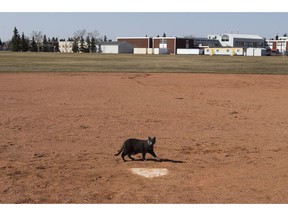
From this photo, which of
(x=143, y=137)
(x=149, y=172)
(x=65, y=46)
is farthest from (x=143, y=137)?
(x=65, y=46)

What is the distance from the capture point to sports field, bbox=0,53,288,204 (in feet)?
19.9

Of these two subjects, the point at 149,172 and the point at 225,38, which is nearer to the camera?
the point at 149,172

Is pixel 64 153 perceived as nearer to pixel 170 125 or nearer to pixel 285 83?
pixel 170 125

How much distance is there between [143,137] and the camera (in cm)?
984

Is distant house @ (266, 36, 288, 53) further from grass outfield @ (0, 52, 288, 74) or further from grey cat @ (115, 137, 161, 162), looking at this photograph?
grey cat @ (115, 137, 161, 162)

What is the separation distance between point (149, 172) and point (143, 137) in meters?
2.80

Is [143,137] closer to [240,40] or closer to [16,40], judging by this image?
[16,40]

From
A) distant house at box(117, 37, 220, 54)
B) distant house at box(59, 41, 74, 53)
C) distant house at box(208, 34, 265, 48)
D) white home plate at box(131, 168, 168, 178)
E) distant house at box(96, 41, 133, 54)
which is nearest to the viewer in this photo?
white home plate at box(131, 168, 168, 178)

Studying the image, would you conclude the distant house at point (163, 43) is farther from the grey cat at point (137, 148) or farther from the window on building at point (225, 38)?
the grey cat at point (137, 148)

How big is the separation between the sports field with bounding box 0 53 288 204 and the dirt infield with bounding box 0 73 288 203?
16 mm

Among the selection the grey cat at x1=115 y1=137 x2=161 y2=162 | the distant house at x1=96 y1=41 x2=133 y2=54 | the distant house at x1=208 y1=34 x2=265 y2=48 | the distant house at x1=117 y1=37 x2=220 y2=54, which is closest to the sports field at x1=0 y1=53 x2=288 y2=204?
the grey cat at x1=115 y1=137 x2=161 y2=162

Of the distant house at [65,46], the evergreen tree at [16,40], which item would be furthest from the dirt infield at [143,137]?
the distant house at [65,46]

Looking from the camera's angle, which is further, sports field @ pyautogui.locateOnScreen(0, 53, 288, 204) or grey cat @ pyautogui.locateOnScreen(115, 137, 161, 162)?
grey cat @ pyautogui.locateOnScreen(115, 137, 161, 162)

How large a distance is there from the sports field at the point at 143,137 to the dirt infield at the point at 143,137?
0.6 inches
